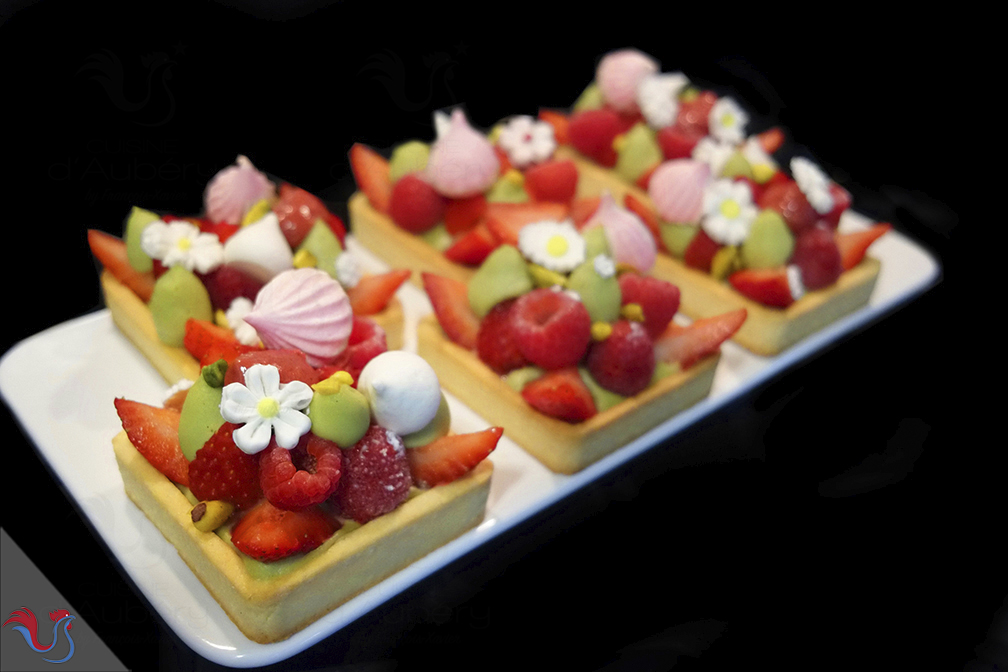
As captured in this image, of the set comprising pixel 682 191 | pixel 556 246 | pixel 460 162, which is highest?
pixel 460 162

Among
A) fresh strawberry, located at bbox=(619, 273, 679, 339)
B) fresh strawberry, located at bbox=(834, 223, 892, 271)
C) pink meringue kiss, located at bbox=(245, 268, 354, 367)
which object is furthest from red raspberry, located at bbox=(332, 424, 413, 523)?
fresh strawberry, located at bbox=(834, 223, 892, 271)

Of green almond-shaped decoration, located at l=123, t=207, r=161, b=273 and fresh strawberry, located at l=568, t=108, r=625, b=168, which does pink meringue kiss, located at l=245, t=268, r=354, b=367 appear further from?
fresh strawberry, located at l=568, t=108, r=625, b=168

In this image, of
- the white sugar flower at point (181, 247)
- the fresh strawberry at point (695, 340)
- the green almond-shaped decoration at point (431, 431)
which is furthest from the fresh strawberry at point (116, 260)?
the fresh strawberry at point (695, 340)

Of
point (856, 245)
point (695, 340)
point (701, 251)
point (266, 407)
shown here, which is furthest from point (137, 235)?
point (856, 245)

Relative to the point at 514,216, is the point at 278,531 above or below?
above

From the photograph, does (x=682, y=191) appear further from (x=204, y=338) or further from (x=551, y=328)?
(x=204, y=338)

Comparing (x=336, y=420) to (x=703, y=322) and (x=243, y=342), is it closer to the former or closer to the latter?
(x=243, y=342)
